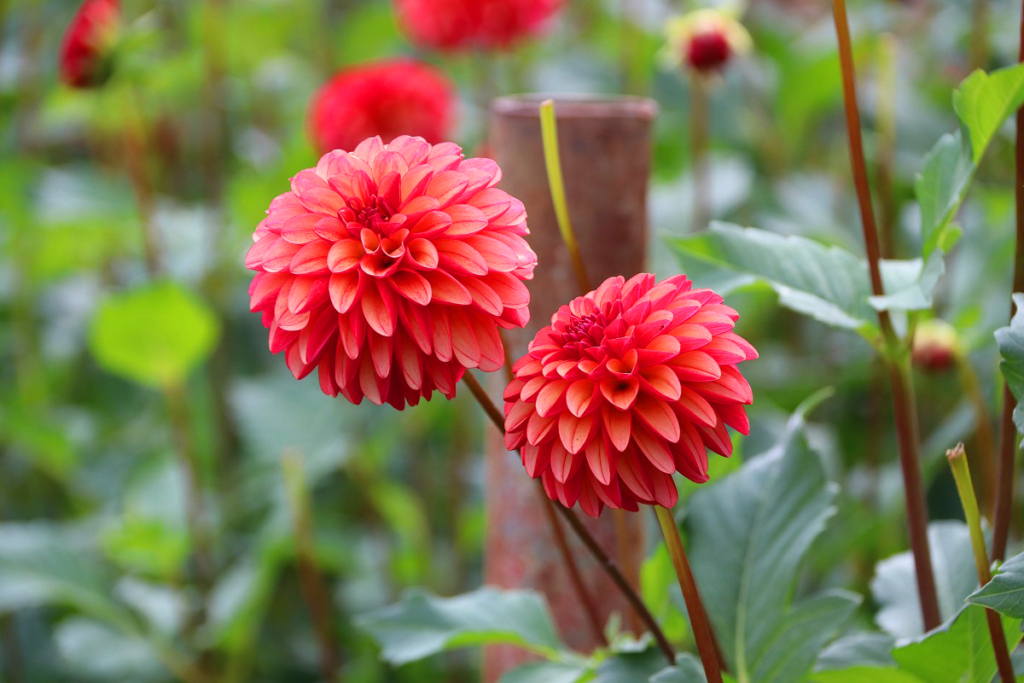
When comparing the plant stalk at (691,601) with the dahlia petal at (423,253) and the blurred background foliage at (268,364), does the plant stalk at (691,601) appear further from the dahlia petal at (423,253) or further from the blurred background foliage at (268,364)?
the blurred background foliage at (268,364)

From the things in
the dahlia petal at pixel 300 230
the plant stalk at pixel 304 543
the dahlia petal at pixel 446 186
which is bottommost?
the plant stalk at pixel 304 543

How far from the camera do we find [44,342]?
166 cm

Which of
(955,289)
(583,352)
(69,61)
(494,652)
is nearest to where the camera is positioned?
(583,352)

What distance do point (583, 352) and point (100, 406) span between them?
1.56m

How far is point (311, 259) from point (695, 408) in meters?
0.14

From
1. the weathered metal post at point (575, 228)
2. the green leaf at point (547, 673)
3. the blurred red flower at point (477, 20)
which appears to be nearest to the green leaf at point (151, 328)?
the blurred red flower at point (477, 20)

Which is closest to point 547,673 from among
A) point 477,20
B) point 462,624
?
point 462,624

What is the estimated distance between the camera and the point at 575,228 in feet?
1.93

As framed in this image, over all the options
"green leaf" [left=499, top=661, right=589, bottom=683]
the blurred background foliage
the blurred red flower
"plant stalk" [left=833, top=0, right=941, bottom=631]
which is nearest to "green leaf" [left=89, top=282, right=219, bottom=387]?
the blurred background foliage

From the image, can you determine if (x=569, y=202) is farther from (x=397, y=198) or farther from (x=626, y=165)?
(x=397, y=198)

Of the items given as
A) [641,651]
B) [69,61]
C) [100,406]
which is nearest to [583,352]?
[641,651]

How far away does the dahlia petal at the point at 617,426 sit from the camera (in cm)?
31

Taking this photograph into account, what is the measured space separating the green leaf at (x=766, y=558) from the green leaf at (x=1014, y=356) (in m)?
0.13

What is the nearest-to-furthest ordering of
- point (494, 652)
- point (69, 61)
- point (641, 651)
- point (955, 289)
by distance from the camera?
1. point (641, 651)
2. point (494, 652)
3. point (69, 61)
4. point (955, 289)
